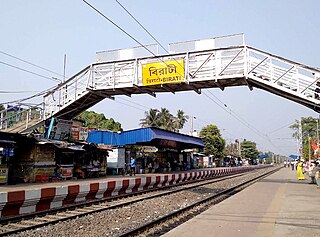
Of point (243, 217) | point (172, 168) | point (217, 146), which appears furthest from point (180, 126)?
point (243, 217)

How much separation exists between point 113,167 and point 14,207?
2140 cm

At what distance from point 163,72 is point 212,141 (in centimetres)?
5191

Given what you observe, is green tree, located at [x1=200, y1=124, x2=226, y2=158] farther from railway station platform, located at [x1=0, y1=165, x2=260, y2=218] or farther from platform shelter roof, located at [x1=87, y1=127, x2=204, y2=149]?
railway station platform, located at [x1=0, y1=165, x2=260, y2=218]

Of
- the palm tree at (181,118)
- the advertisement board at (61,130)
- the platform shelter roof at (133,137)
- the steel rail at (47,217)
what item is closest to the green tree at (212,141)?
the palm tree at (181,118)

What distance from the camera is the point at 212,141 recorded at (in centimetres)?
7194

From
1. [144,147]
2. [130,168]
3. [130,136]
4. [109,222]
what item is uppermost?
[130,136]

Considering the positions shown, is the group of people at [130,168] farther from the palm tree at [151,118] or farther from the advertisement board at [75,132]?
the palm tree at [151,118]

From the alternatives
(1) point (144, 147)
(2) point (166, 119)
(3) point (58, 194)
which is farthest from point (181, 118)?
(3) point (58, 194)

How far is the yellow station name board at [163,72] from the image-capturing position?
21.3 meters

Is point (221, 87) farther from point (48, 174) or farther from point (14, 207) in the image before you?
point (14, 207)

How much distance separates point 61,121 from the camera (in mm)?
24500

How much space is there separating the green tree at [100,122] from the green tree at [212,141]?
18142mm

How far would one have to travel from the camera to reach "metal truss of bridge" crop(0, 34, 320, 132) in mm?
19312

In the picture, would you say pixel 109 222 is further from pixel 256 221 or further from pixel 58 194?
pixel 256 221
